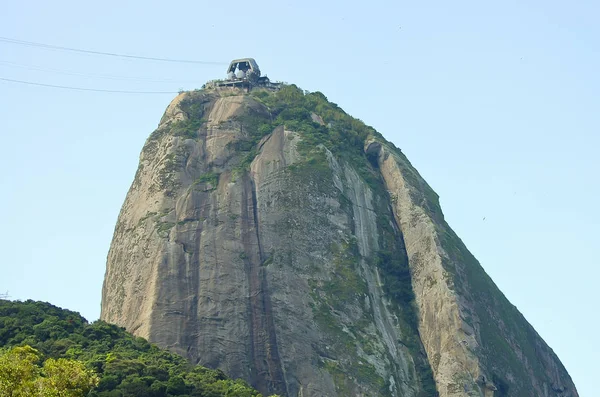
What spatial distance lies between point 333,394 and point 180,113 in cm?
2991

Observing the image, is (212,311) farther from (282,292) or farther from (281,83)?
(281,83)

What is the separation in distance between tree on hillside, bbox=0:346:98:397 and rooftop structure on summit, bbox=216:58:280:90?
49.4m

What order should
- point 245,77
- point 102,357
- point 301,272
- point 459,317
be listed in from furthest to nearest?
1. point 245,77
2. point 301,272
3. point 459,317
4. point 102,357

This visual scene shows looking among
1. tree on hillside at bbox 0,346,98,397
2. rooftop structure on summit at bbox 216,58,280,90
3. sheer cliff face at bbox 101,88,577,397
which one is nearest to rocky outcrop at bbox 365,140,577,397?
sheer cliff face at bbox 101,88,577,397

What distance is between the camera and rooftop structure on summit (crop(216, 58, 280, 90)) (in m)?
113

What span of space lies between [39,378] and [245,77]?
59902 mm

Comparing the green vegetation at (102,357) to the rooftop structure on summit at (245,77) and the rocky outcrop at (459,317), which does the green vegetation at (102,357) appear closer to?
the rocky outcrop at (459,317)

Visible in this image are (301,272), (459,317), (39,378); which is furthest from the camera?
(301,272)

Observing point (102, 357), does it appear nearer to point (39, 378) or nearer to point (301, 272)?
point (39, 378)

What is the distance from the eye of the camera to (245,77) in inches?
4496

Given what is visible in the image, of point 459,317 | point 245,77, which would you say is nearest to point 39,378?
point 459,317

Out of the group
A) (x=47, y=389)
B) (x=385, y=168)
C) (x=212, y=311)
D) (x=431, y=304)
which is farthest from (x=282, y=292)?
(x=47, y=389)

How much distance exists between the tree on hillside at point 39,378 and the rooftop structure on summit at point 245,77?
49.4 metres

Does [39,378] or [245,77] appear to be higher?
[245,77]
